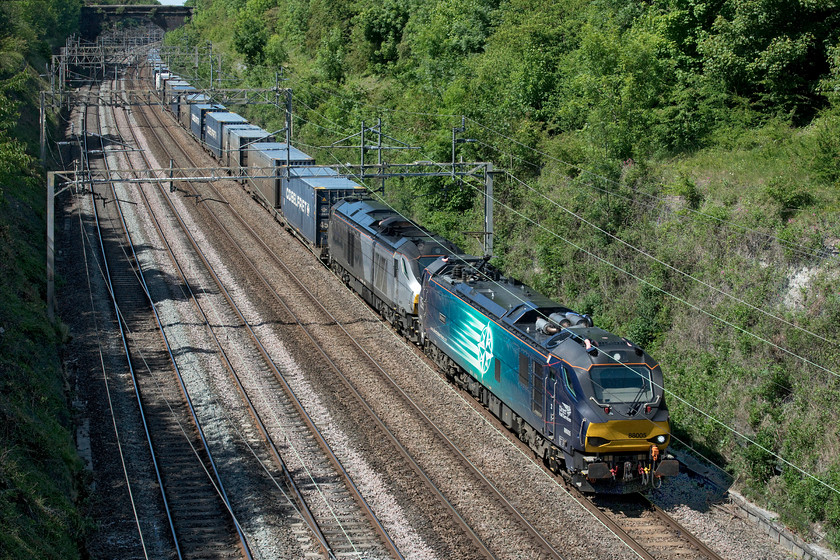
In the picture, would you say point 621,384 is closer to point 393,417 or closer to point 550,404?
point 550,404

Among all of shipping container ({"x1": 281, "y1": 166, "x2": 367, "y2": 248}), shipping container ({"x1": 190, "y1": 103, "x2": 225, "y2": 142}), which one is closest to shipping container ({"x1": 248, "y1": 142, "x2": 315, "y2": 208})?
shipping container ({"x1": 281, "y1": 166, "x2": 367, "y2": 248})

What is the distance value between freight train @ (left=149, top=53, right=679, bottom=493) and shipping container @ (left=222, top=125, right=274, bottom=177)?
13.2 m

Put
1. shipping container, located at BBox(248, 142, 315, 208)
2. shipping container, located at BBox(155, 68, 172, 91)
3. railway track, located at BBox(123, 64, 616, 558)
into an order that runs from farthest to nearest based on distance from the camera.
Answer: shipping container, located at BBox(155, 68, 172, 91), shipping container, located at BBox(248, 142, 315, 208), railway track, located at BBox(123, 64, 616, 558)

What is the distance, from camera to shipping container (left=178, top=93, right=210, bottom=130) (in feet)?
201

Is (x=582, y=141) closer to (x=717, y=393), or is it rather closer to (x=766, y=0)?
(x=766, y=0)

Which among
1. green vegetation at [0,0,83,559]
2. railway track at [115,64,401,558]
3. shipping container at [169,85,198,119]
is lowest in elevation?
railway track at [115,64,401,558]

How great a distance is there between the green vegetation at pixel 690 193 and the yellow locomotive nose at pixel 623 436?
104 inches

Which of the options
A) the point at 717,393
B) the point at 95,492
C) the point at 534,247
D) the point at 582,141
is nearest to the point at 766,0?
the point at 582,141

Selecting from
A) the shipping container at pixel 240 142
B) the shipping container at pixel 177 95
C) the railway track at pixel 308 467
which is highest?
the shipping container at pixel 177 95

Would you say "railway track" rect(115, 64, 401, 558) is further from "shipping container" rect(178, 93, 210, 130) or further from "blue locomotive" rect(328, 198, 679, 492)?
"shipping container" rect(178, 93, 210, 130)

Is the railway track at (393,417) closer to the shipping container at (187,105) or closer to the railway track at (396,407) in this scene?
the railway track at (396,407)

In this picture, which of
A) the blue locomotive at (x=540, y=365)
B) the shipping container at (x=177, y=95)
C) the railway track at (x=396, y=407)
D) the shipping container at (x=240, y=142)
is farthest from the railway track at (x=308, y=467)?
the shipping container at (x=177, y=95)

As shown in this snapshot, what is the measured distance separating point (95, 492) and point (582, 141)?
71.7 ft

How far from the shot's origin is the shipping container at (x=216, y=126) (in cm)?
5100
